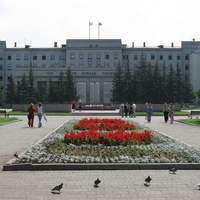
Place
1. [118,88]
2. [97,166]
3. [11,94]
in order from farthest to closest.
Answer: [11,94]
[118,88]
[97,166]

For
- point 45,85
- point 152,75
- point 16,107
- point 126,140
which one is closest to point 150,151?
point 126,140

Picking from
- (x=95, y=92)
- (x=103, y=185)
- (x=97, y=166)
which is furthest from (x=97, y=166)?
(x=95, y=92)

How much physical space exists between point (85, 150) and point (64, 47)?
83878 mm

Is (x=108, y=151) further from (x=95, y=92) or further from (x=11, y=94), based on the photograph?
(x=95, y=92)

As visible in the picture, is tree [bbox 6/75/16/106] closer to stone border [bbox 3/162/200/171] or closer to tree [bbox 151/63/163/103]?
tree [bbox 151/63/163/103]

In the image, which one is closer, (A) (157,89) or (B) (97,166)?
(B) (97,166)

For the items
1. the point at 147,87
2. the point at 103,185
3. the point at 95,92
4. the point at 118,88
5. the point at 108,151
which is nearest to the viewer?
the point at 103,185

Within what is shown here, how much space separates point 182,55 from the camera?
92.6 m

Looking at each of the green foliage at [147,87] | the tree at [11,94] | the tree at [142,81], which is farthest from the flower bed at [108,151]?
the tree at [11,94]

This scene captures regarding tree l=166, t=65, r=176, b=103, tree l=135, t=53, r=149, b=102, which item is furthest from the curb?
tree l=166, t=65, r=176, b=103

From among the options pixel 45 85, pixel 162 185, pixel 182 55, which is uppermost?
pixel 182 55

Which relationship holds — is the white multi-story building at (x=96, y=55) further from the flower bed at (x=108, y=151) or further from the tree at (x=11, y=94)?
the flower bed at (x=108, y=151)

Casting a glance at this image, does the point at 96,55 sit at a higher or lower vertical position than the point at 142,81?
higher

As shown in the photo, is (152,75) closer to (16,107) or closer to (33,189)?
(16,107)
